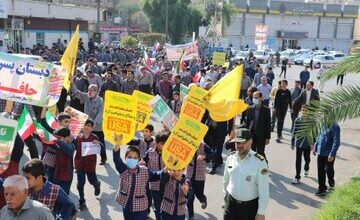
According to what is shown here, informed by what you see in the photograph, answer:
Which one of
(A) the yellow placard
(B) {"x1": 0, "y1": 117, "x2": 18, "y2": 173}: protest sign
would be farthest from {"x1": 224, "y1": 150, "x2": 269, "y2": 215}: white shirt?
(A) the yellow placard

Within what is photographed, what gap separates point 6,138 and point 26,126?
1378 mm

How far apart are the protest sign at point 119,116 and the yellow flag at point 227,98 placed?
6.47 feet

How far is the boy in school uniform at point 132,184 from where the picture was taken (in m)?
5.85

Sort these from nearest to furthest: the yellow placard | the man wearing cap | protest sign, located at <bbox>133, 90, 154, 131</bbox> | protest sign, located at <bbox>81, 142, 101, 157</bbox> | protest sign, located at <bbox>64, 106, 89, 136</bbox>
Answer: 1. protest sign, located at <bbox>81, 142, 101, 157</bbox>
2. protest sign, located at <bbox>64, 106, 89, 136</bbox>
3. protest sign, located at <bbox>133, 90, 154, 131</bbox>
4. the man wearing cap
5. the yellow placard

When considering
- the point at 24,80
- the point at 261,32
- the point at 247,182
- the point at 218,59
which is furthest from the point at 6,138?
the point at 261,32

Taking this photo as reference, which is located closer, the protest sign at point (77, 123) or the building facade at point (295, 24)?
the protest sign at point (77, 123)

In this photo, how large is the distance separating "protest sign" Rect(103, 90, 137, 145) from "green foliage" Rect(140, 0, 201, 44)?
50.2m

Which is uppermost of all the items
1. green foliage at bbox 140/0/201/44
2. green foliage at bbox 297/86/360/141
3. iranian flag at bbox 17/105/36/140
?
green foliage at bbox 140/0/201/44

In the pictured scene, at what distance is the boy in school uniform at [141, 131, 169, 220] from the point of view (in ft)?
21.1

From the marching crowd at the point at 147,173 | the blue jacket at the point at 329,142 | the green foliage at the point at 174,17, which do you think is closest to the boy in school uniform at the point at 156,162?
the marching crowd at the point at 147,173

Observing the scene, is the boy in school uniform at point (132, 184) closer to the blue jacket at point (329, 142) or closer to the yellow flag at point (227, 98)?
the yellow flag at point (227, 98)

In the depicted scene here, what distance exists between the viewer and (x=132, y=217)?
19.5 feet

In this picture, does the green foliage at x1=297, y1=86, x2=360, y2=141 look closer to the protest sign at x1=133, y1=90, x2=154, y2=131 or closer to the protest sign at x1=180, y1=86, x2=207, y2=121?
the protest sign at x1=180, y1=86, x2=207, y2=121

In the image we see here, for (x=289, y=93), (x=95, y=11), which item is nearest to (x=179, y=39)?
(x=95, y=11)
